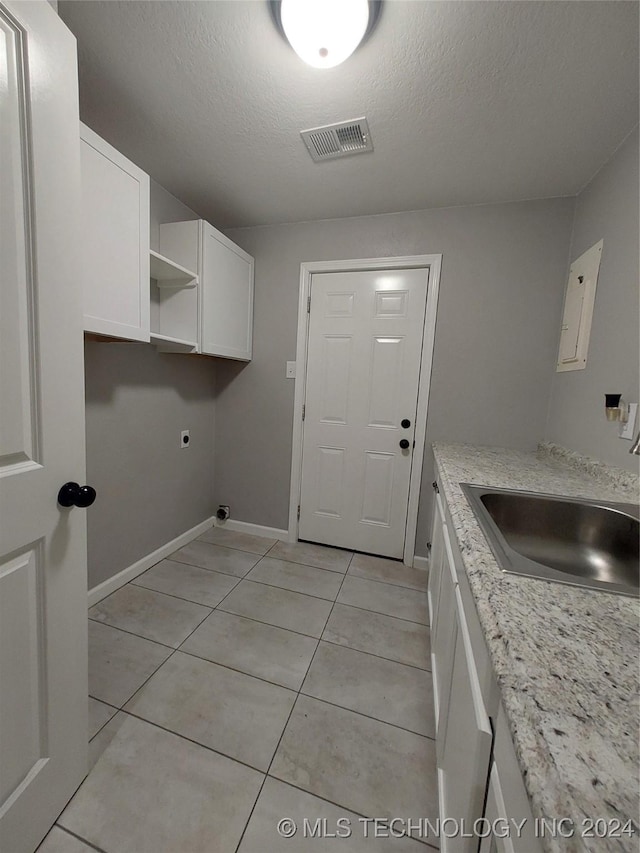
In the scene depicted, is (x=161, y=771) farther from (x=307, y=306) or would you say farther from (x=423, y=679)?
(x=307, y=306)

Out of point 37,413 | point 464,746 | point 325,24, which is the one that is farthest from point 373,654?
point 325,24

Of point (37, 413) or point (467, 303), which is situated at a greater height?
point (467, 303)

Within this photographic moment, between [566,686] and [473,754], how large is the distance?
1.09 ft

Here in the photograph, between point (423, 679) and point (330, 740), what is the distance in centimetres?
50

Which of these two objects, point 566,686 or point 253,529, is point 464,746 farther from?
point 253,529

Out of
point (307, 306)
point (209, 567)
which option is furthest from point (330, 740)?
point (307, 306)

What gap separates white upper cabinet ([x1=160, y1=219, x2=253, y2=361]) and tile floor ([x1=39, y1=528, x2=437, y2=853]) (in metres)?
1.55

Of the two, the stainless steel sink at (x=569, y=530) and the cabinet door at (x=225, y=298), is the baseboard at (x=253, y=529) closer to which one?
the cabinet door at (x=225, y=298)

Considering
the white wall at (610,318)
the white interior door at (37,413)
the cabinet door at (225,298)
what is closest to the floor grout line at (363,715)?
the white interior door at (37,413)

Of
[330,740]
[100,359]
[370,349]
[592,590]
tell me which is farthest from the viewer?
[370,349]

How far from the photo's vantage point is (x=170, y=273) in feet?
6.28

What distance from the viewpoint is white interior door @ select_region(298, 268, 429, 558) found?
233cm

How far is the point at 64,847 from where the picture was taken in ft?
2.99

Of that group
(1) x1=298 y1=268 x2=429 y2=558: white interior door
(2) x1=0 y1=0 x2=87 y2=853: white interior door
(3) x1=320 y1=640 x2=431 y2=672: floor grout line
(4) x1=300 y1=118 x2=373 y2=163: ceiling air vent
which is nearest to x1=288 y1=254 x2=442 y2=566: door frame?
(1) x1=298 y1=268 x2=429 y2=558: white interior door
